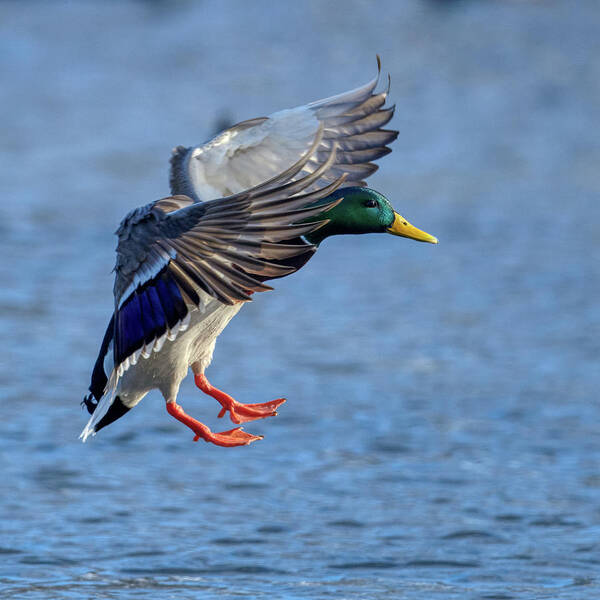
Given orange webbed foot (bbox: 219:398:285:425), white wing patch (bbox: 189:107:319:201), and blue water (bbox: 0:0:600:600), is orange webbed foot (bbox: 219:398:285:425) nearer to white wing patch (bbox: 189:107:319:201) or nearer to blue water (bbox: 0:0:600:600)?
white wing patch (bbox: 189:107:319:201)

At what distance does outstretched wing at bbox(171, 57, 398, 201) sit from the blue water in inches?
94.7

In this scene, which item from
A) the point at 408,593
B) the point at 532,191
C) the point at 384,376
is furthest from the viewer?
the point at 532,191

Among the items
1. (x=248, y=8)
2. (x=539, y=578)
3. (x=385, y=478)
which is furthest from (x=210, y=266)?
(x=248, y=8)

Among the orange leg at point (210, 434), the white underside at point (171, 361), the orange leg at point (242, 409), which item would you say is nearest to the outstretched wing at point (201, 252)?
the white underside at point (171, 361)

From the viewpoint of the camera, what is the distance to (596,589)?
341 inches

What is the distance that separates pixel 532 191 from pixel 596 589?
10.5 meters

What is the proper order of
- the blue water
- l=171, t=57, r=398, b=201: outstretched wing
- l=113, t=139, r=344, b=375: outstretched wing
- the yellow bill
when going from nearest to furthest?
1. l=113, t=139, r=344, b=375: outstretched wing
2. the yellow bill
3. l=171, t=57, r=398, b=201: outstretched wing
4. the blue water

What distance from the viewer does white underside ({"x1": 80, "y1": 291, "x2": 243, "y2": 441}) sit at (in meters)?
6.93

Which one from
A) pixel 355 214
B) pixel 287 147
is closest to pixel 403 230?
pixel 355 214

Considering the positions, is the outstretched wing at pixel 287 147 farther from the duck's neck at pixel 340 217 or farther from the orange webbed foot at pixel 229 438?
the orange webbed foot at pixel 229 438

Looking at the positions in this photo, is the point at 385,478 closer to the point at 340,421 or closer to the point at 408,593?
the point at 340,421

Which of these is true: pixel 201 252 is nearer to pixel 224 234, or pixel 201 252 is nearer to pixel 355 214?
pixel 224 234

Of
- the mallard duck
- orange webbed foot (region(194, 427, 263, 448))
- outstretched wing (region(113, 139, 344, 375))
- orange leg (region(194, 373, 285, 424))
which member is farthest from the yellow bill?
orange webbed foot (region(194, 427, 263, 448))

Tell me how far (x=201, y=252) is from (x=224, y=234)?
132mm
